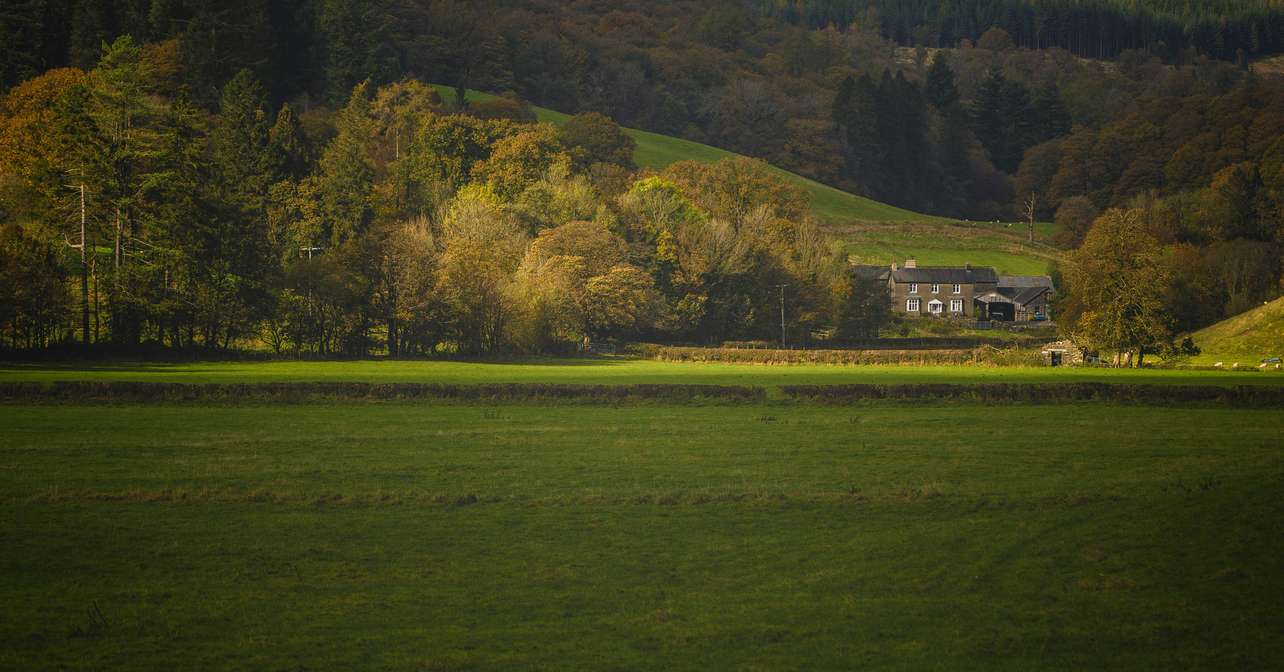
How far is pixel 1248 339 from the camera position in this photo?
7850 centimetres

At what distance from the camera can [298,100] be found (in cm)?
13462

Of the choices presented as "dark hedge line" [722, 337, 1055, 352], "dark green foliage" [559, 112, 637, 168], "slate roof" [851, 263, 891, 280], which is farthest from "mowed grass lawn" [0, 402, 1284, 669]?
"dark green foliage" [559, 112, 637, 168]

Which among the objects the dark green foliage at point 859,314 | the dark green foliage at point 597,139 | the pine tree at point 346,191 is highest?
the dark green foliage at point 597,139

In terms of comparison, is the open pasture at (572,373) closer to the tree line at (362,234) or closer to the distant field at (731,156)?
the tree line at (362,234)

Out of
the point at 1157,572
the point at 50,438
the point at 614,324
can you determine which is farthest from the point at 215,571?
the point at 614,324

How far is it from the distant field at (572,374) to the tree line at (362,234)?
7.91m

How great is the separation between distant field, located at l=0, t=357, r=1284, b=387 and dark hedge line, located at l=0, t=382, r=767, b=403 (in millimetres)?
3687

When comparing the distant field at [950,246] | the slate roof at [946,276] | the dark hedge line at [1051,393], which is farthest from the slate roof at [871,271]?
the dark hedge line at [1051,393]

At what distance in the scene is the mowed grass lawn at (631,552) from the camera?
14625 mm

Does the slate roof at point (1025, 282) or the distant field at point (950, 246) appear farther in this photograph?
the distant field at point (950, 246)

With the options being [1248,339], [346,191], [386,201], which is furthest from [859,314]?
[346,191]

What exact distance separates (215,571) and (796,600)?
8356 mm

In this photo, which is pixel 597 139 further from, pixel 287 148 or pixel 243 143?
pixel 243 143

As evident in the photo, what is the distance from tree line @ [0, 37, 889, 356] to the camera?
69375 mm
